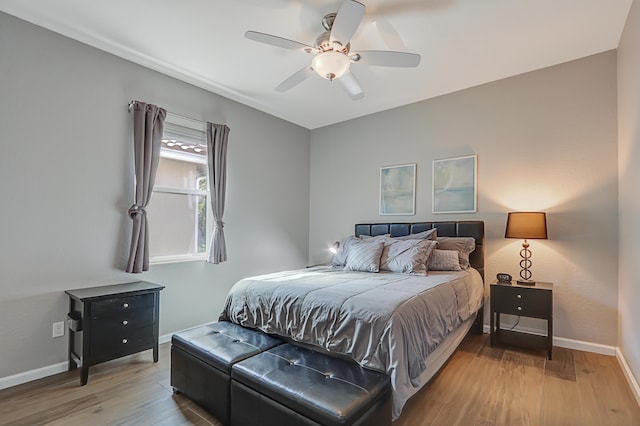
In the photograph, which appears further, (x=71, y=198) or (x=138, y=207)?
(x=138, y=207)

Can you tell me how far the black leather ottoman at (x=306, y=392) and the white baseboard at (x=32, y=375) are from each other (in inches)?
71.2

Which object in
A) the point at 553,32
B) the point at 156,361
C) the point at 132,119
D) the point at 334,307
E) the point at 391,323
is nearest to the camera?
the point at 391,323

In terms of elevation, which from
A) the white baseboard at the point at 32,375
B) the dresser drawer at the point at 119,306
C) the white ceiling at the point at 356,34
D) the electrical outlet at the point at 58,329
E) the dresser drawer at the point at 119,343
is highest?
the white ceiling at the point at 356,34

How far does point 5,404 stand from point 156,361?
0.96 meters

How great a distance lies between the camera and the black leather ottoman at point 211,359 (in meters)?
1.88

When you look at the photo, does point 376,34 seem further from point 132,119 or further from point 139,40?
point 132,119

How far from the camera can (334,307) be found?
195 cm

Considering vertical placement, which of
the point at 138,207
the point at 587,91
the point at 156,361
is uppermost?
the point at 587,91

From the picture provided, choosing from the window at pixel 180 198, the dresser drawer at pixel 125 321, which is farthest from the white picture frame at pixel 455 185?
the dresser drawer at pixel 125 321

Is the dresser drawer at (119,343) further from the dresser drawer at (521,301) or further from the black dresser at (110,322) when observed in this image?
the dresser drawer at (521,301)

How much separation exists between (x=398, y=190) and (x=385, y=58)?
2119 millimetres

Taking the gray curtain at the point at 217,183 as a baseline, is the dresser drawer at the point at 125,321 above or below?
below

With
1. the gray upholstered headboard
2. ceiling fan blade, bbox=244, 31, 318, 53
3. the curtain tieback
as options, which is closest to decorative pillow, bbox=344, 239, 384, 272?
the gray upholstered headboard

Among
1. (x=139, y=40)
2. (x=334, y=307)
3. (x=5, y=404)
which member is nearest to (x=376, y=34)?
(x=139, y=40)
